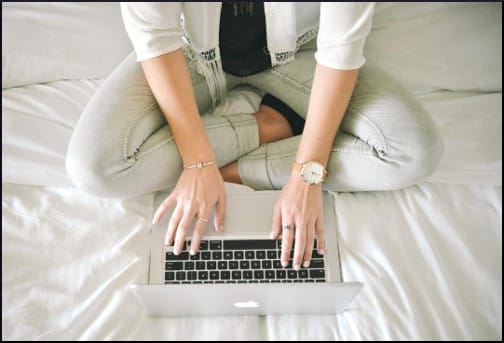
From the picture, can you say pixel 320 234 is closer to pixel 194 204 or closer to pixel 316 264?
pixel 316 264

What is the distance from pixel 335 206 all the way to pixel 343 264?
140 mm

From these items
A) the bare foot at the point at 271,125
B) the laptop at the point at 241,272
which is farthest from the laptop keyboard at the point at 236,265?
the bare foot at the point at 271,125

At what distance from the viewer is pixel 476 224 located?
0.92 meters

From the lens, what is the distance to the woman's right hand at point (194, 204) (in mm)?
823

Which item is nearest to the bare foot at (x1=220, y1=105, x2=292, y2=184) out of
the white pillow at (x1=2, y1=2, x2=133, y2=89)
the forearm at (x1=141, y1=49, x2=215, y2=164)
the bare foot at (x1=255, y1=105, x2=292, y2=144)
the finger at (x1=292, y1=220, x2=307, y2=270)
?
the bare foot at (x1=255, y1=105, x2=292, y2=144)

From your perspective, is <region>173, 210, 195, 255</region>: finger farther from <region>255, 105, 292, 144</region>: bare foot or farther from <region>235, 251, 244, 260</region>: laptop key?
<region>255, 105, 292, 144</region>: bare foot

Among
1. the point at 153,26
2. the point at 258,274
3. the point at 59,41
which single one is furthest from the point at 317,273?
the point at 59,41

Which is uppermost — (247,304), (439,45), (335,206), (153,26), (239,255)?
(439,45)

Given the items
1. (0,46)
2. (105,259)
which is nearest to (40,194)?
(105,259)

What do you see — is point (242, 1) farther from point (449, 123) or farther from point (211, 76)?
point (449, 123)

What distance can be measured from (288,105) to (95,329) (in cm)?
66

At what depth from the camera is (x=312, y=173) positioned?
857 millimetres

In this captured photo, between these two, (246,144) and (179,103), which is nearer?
(179,103)

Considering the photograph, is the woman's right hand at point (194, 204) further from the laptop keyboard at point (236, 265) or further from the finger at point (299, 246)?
the finger at point (299, 246)
